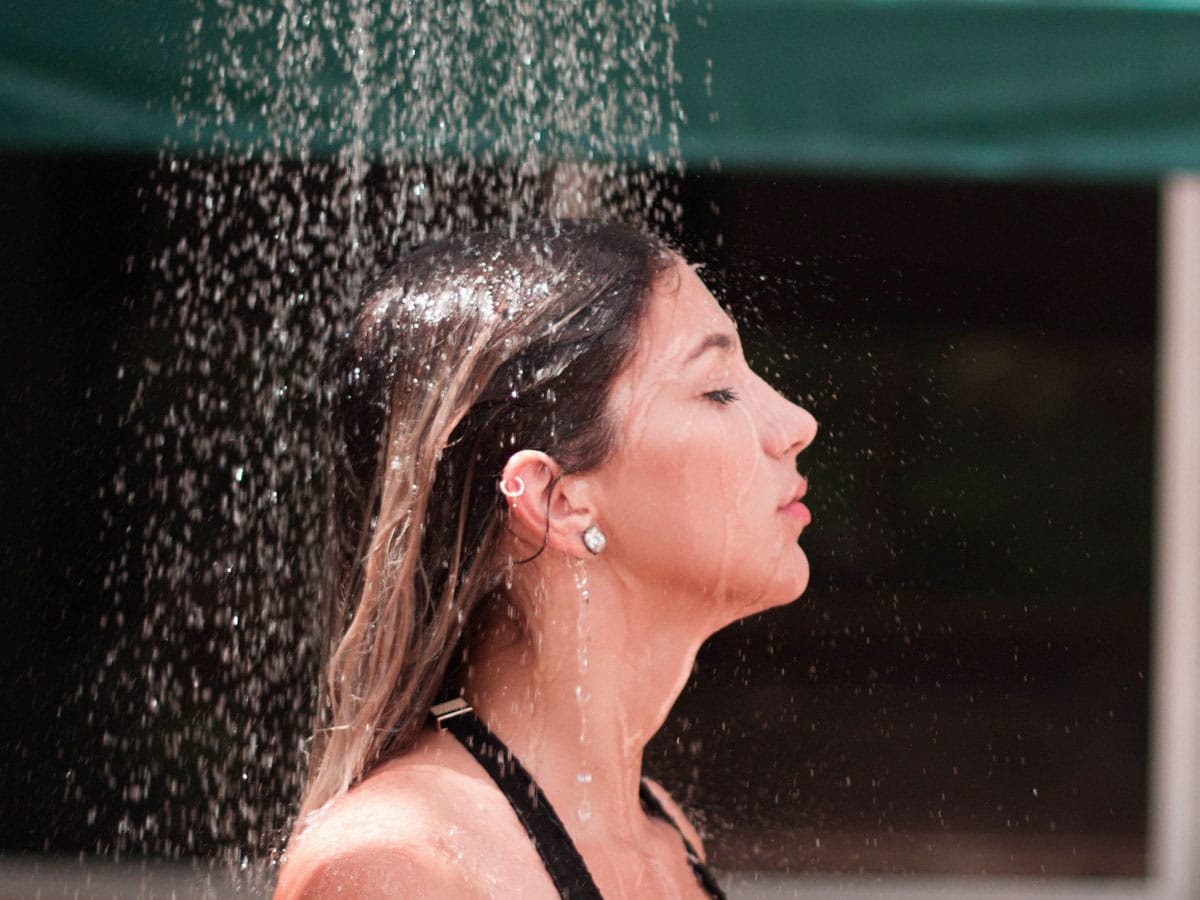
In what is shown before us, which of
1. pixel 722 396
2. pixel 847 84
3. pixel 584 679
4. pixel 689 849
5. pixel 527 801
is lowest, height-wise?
pixel 689 849

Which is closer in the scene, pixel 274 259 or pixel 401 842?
pixel 401 842

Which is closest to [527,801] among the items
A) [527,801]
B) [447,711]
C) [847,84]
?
[527,801]

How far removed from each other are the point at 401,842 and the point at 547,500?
1.41 ft

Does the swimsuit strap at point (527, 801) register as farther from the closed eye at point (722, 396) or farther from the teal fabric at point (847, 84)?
the teal fabric at point (847, 84)

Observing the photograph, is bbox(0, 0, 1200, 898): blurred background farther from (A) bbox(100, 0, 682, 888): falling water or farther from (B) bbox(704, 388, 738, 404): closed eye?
(B) bbox(704, 388, 738, 404): closed eye

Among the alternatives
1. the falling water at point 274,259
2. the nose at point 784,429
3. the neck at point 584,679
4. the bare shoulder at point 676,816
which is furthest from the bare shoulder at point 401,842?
the falling water at point 274,259

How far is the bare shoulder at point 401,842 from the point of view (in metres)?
1.46

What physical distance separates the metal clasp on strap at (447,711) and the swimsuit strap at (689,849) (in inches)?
13.4

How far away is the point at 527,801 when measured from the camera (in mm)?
1646

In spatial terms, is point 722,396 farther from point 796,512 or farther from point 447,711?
point 447,711

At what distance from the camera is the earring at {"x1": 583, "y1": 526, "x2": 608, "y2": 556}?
1.67 metres

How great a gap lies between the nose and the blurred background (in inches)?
17.3

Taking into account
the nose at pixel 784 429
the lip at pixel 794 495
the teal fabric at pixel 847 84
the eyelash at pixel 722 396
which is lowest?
the lip at pixel 794 495

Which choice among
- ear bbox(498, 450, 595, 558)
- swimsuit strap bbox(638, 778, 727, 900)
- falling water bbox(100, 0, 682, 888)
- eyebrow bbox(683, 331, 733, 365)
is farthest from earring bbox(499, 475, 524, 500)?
falling water bbox(100, 0, 682, 888)
